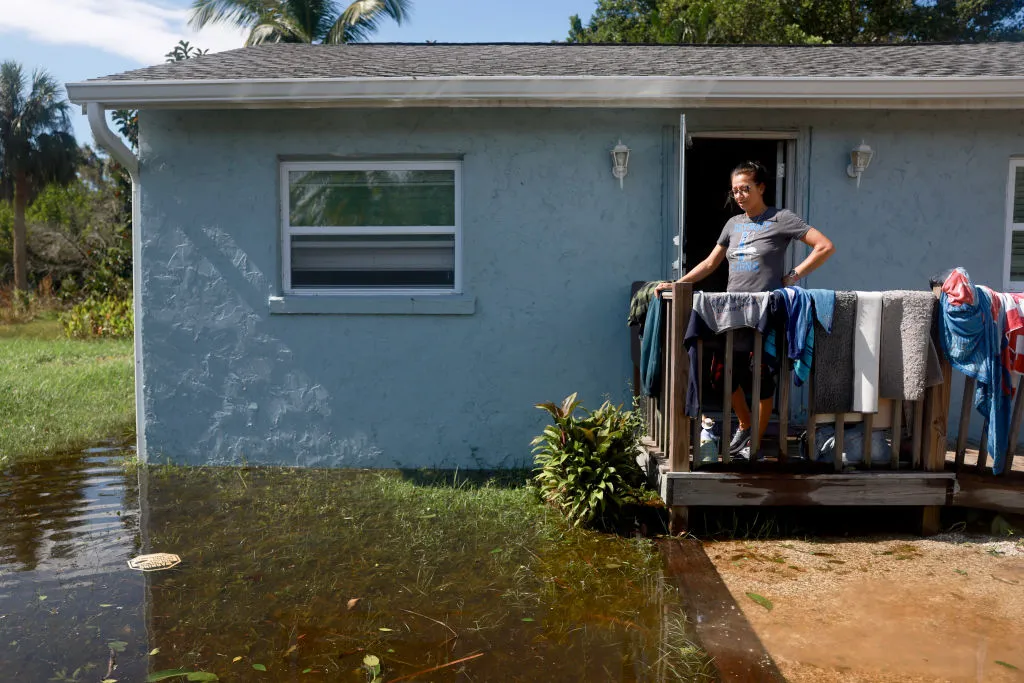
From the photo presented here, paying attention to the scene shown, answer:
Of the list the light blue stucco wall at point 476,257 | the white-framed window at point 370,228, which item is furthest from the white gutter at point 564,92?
the white-framed window at point 370,228

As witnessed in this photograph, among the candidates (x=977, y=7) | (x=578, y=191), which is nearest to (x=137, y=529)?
(x=578, y=191)

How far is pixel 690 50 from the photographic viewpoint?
7621 mm

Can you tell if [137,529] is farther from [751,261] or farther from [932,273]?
[932,273]

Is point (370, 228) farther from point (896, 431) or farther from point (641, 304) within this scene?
point (896, 431)

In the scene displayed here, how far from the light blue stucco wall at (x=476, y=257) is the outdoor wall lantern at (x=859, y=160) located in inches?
2.7

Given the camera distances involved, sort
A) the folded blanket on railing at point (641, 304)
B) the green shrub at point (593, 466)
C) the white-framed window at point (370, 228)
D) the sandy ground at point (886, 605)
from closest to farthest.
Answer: the sandy ground at point (886, 605) < the green shrub at point (593, 466) < the folded blanket on railing at point (641, 304) < the white-framed window at point (370, 228)

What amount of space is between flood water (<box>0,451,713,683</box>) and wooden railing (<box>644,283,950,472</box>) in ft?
2.23

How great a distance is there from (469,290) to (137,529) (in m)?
2.70

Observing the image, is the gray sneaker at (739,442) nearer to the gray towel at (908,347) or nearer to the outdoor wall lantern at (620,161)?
the gray towel at (908,347)

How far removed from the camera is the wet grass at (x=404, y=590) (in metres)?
3.09

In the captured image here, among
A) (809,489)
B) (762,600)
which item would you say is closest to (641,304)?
Result: (809,489)

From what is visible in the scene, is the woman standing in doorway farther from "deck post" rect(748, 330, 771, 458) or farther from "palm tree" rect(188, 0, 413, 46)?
"palm tree" rect(188, 0, 413, 46)

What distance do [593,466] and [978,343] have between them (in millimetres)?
2178

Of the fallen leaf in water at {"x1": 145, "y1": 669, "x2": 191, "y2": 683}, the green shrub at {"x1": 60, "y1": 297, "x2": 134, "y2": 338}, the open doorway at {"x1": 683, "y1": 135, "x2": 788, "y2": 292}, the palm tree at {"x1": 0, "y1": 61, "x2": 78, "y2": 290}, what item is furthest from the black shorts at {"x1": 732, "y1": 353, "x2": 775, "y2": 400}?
the palm tree at {"x1": 0, "y1": 61, "x2": 78, "y2": 290}
